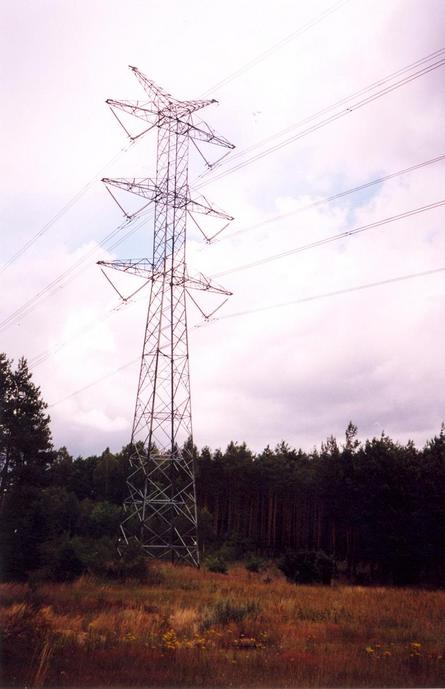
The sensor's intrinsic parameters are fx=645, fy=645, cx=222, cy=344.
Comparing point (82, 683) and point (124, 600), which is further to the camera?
point (124, 600)

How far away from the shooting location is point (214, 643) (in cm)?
1402

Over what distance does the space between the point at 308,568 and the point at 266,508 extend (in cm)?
3058

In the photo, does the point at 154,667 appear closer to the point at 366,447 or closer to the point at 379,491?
the point at 379,491

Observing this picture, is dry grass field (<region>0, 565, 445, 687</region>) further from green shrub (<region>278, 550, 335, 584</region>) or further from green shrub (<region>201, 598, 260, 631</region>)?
green shrub (<region>278, 550, 335, 584</region>)

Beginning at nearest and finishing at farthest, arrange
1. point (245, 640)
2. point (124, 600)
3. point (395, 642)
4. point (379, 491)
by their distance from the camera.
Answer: point (245, 640), point (395, 642), point (124, 600), point (379, 491)

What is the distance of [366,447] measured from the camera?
49.6m

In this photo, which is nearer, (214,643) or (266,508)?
(214,643)

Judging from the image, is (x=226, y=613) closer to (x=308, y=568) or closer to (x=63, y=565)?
(x=63, y=565)

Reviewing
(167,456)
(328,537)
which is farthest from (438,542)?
(167,456)

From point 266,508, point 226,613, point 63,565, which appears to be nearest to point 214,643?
point 226,613

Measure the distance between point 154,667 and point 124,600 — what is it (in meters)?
11.1

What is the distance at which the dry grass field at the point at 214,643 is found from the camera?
11191mm

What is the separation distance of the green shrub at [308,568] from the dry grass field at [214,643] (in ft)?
37.5

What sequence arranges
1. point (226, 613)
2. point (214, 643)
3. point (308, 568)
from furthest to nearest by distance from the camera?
point (308, 568), point (226, 613), point (214, 643)
